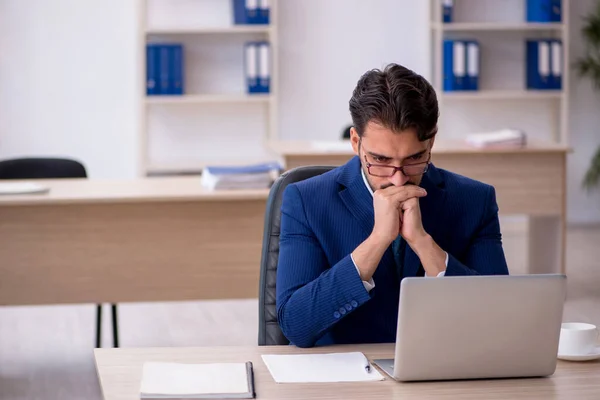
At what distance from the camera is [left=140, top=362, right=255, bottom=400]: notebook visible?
152 centimetres

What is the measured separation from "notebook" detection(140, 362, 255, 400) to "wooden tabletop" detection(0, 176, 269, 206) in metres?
1.99

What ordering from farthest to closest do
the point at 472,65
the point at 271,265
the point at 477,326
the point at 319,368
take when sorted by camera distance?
the point at 472,65 → the point at 271,265 → the point at 319,368 → the point at 477,326

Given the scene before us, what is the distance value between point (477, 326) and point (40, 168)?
2972mm

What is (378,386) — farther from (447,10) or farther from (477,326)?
(447,10)

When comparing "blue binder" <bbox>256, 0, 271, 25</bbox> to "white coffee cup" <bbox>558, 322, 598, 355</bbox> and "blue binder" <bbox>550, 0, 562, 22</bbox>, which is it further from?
"white coffee cup" <bbox>558, 322, 598, 355</bbox>

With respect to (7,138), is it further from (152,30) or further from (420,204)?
(420,204)

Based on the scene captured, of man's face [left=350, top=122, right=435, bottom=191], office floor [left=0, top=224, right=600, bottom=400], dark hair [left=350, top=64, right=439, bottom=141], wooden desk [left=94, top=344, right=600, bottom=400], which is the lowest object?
office floor [left=0, top=224, right=600, bottom=400]

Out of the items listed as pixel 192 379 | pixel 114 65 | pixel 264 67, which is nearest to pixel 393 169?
pixel 192 379

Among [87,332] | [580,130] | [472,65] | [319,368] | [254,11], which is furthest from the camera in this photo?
[580,130]

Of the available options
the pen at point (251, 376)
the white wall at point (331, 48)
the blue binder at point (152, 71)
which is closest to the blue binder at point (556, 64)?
the white wall at point (331, 48)

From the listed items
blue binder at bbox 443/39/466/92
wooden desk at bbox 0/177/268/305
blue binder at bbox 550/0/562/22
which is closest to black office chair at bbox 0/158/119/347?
wooden desk at bbox 0/177/268/305

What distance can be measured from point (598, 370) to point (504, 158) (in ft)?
10.7

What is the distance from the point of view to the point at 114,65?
262 inches

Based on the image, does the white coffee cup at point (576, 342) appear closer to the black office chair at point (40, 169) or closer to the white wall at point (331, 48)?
the black office chair at point (40, 169)
